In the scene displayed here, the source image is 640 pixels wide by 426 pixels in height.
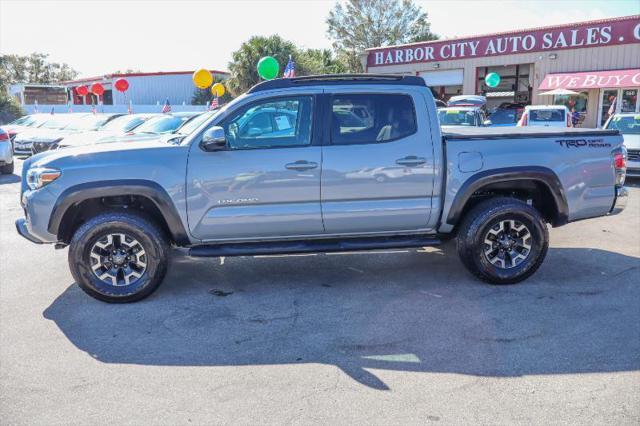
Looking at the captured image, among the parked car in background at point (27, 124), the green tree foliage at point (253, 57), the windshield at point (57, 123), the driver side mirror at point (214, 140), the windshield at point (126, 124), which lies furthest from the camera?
the green tree foliage at point (253, 57)

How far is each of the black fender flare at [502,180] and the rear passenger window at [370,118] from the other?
741mm

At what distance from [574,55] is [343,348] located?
25054 millimetres

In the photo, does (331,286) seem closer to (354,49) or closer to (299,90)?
(299,90)

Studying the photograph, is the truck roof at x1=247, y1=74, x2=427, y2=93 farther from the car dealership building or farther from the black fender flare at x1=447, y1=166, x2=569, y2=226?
the car dealership building

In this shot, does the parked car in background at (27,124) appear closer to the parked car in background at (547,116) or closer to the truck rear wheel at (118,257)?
the truck rear wheel at (118,257)

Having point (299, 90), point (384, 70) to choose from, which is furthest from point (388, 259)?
point (384, 70)

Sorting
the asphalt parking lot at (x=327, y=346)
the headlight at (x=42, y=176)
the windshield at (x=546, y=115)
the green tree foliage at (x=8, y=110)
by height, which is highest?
the green tree foliage at (x=8, y=110)

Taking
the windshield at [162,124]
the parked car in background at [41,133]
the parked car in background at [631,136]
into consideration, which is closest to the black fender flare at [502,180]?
the windshield at [162,124]

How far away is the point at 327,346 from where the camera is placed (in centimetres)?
393

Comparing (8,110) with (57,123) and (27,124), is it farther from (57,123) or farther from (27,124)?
(57,123)

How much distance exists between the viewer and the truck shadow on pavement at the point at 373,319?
374 cm

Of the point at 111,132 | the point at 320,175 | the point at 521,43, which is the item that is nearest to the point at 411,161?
the point at 320,175

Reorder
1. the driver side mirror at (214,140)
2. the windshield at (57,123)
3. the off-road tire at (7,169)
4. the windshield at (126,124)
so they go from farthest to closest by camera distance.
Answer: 1. the windshield at (57,123)
2. the off-road tire at (7,169)
3. the windshield at (126,124)
4. the driver side mirror at (214,140)

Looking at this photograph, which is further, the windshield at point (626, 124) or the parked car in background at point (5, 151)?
the parked car in background at point (5, 151)
